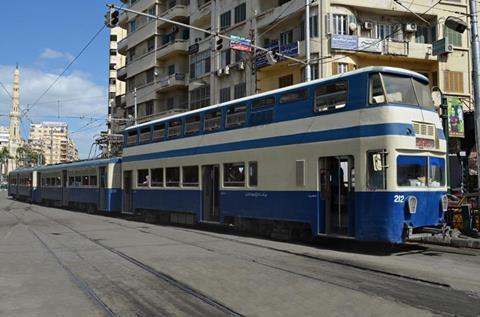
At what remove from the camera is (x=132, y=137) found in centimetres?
2473

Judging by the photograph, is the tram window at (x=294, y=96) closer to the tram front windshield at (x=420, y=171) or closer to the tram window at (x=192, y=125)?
the tram front windshield at (x=420, y=171)

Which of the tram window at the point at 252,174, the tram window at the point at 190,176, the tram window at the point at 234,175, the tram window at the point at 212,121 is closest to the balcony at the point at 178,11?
the tram window at the point at 190,176

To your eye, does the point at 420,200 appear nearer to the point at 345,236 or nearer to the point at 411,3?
the point at 345,236

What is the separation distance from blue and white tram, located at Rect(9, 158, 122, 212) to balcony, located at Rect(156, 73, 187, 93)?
15924 mm

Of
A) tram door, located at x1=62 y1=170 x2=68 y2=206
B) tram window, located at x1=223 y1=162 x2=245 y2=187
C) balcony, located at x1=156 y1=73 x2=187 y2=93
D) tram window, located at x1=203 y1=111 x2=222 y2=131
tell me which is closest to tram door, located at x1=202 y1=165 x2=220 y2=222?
tram window, located at x1=223 y1=162 x2=245 y2=187

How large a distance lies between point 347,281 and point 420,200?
459 cm

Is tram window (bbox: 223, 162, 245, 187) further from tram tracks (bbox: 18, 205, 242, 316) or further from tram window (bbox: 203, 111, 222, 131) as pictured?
tram tracks (bbox: 18, 205, 242, 316)

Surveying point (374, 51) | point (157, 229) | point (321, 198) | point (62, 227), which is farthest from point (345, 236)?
point (374, 51)

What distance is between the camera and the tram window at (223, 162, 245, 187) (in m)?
17.0

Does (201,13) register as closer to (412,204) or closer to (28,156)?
(412,204)

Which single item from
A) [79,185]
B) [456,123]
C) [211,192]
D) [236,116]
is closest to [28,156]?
[79,185]

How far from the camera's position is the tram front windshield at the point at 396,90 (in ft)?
41.8

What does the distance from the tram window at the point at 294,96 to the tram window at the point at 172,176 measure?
671cm

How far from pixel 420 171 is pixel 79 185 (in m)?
24.6
